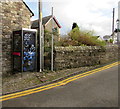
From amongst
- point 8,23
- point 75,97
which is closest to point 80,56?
point 75,97

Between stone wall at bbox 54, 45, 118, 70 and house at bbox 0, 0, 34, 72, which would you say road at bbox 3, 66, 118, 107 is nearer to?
stone wall at bbox 54, 45, 118, 70

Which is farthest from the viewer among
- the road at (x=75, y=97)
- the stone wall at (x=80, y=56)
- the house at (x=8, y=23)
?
the stone wall at (x=80, y=56)

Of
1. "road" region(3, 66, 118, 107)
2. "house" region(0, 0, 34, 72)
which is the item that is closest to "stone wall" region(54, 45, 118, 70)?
"road" region(3, 66, 118, 107)

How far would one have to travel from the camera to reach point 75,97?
4035 mm

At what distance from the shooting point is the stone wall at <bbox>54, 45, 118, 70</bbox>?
25.0ft

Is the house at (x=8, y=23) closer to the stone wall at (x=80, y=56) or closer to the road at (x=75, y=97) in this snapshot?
the stone wall at (x=80, y=56)

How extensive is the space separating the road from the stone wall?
258 cm

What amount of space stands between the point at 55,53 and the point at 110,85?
380cm

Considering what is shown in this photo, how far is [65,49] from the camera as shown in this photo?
7.77 m

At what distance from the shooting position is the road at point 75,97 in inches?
142

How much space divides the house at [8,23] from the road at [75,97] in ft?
11.1

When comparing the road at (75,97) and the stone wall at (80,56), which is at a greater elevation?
the stone wall at (80,56)

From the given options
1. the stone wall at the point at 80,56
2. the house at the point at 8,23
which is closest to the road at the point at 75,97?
the stone wall at the point at 80,56

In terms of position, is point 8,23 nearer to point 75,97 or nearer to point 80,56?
point 80,56
